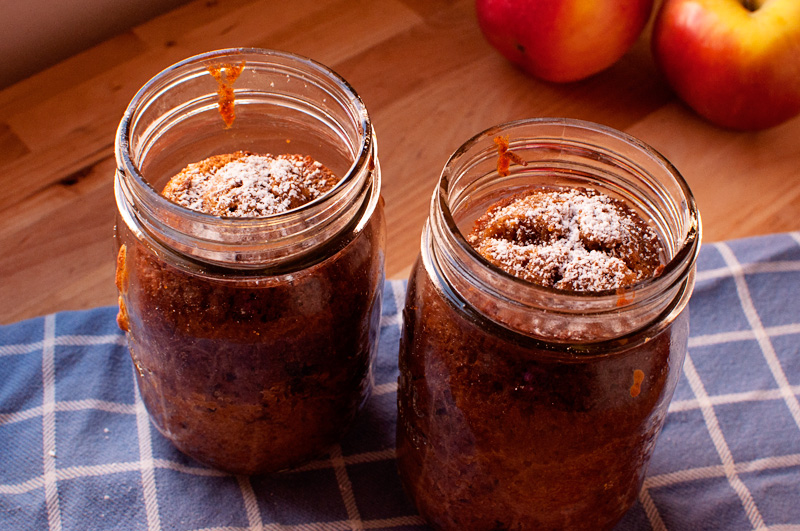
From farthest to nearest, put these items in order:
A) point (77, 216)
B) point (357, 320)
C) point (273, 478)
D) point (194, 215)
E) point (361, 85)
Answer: point (361, 85), point (77, 216), point (273, 478), point (357, 320), point (194, 215)

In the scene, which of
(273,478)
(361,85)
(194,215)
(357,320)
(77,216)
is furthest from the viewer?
(361,85)

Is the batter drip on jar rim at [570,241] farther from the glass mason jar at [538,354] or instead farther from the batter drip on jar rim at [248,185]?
the batter drip on jar rim at [248,185]

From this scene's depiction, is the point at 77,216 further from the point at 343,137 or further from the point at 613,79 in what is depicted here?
the point at 613,79

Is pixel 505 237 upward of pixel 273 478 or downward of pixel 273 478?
upward

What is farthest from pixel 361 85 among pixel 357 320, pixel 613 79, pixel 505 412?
pixel 505 412

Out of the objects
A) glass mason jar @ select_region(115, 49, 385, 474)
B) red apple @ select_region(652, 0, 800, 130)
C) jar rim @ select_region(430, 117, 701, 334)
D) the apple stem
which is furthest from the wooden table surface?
jar rim @ select_region(430, 117, 701, 334)

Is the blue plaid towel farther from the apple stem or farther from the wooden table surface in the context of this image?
the apple stem

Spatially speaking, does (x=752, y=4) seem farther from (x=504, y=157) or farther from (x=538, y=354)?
(x=538, y=354)
